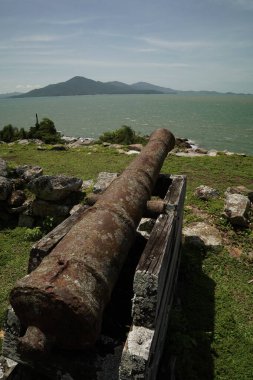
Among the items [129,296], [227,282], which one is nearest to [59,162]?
[227,282]

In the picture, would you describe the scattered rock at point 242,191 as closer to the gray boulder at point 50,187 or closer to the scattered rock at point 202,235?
the scattered rock at point 202,235

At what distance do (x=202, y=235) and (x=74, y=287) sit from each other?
5.95 m

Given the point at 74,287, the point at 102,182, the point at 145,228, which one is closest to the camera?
the point at 74,287

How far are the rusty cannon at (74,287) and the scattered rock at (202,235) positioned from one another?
177 inches

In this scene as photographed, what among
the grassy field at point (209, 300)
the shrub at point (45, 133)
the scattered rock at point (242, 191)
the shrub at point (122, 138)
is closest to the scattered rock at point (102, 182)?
the grassy field at point (209, 300)

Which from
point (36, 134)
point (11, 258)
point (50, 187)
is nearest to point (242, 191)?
point (50, 187)

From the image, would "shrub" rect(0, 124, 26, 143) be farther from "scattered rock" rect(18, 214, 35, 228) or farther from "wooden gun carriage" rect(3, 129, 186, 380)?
"wooden gun carriage" rect(3, 129, 186, 380)

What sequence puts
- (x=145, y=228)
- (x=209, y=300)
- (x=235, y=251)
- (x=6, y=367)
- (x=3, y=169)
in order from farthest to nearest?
(x=3, y=169), (x=235, y=251), (x=209, y=300), (x=145, y=228), (x=6, y=367)

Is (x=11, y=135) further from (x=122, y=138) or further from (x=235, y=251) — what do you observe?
(x=235, y=251)

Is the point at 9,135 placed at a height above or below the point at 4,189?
below

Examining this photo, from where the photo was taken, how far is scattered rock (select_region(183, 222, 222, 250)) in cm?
798

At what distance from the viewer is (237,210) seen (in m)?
8.87

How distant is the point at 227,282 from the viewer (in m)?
6.93

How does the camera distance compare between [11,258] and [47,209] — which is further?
[47,209]
